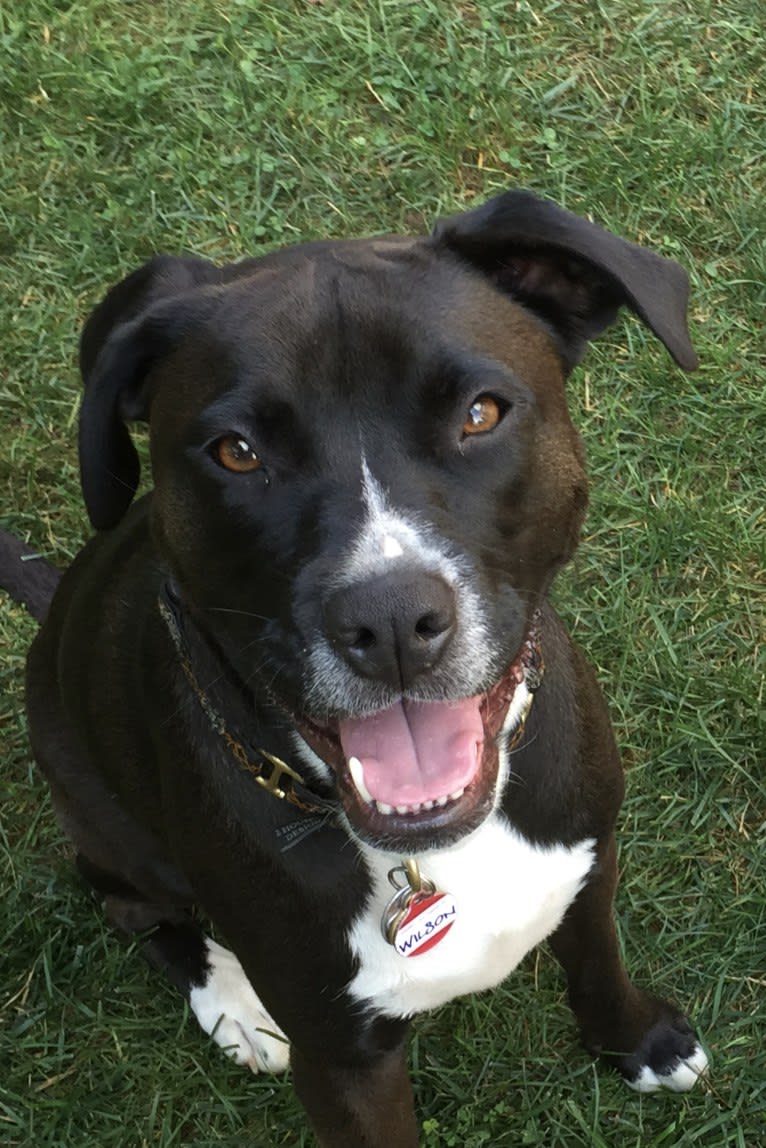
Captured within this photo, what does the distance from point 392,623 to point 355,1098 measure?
1.17 metres

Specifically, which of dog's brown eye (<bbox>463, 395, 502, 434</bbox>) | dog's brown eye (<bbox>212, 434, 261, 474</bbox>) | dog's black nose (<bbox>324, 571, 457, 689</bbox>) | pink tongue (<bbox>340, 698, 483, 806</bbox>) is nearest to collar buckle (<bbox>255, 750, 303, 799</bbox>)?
pink tongue (<bbox>340, 698, 483, 806</bbox>)

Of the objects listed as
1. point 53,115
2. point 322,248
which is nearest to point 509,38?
point 53,115

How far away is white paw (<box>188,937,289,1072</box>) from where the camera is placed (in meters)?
3.52

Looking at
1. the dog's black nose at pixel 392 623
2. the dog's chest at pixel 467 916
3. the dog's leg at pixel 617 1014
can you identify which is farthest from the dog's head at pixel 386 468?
the dog's leg at pixel 617 1014

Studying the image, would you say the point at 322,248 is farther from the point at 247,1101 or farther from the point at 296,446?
the point at 247,1101

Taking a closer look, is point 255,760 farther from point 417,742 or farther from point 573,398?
point 573,398

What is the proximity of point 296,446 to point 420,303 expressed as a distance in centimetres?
32

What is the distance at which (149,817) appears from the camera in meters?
3.05

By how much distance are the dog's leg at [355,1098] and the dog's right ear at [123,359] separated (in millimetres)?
1167

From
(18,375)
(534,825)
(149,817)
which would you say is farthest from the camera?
(18,375)

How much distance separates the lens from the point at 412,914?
255cm

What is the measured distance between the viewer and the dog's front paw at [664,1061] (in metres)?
3.38

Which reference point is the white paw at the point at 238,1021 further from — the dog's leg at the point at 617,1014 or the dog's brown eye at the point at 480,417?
the dog's brown eye at the point at 480,417

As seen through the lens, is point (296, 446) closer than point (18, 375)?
Yes
